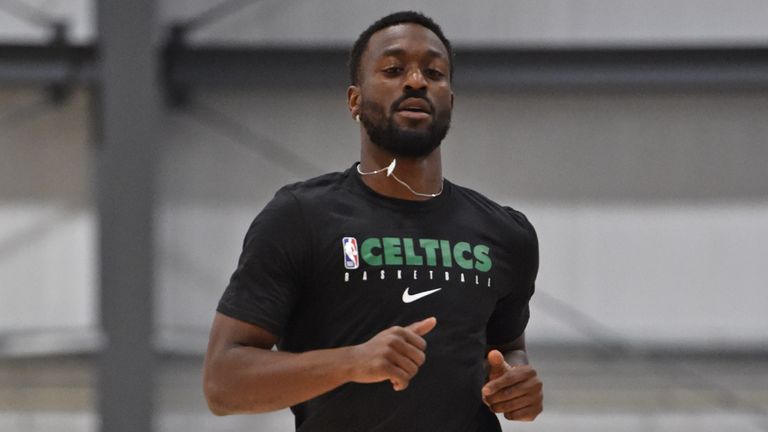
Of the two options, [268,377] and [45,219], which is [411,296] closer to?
[268,377]

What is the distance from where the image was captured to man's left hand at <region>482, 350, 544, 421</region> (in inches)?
86.9

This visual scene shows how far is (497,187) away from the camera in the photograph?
725 cm

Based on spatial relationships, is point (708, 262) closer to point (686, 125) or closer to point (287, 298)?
point (686, 125)

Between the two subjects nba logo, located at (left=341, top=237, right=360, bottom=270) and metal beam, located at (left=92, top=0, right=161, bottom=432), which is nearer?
nba logo, located at (left=341, top=237, right=360, bottom=270)

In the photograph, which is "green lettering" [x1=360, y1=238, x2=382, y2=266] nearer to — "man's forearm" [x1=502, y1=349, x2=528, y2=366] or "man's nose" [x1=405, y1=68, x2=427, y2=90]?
"man's nose" [x1=405, y1=68, x2=427, y2=90]

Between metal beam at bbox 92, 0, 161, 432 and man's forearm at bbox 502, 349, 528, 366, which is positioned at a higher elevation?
metal beam at bbox 92, 0, 161, 432

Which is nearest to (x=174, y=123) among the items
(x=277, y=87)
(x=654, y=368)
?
(x=277, y=87)

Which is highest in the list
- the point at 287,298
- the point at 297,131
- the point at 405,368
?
the point at 297,131


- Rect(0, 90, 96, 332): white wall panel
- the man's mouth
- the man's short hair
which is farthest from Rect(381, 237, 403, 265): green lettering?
Rect(0, 90, 96, 332): white wall panel

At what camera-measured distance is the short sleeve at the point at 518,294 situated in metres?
2.45

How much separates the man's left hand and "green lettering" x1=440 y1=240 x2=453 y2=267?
7.8 inches

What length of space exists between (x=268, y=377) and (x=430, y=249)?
0.43 m

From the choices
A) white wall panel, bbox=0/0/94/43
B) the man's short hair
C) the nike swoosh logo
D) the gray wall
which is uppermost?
white wall panel, bbox=0/0/94/43

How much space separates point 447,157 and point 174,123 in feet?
5.69
